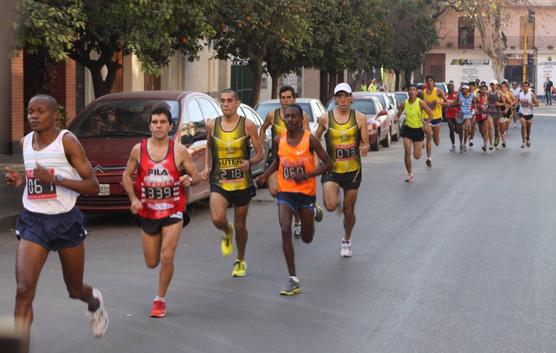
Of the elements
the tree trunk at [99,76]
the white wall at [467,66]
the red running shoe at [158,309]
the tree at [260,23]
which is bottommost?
the red running shoe at [158,309]

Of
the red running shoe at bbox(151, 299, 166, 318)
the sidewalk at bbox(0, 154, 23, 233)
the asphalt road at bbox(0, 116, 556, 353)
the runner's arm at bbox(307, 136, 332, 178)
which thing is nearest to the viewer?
the asphalt road at bbox(0, 116, 556, 353)

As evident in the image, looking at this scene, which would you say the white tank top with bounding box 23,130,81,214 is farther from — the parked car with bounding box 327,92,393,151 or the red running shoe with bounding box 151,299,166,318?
the parked car with bounding box 327,92,393,151

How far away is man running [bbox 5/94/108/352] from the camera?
553 centimetres

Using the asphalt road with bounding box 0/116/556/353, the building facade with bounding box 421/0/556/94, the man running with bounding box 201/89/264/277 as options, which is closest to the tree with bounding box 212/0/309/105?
the asphalt road with bounding box 0/116/556/353

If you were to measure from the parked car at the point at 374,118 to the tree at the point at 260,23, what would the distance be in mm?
2354

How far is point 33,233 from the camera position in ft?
18.2

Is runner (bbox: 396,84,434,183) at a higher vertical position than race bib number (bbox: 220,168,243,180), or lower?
higher

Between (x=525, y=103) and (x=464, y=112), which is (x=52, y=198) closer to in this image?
(x=464, y=112)

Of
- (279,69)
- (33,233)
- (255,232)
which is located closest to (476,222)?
(255,232)

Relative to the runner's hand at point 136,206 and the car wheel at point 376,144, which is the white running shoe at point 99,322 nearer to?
the runner's hand at point 136,206

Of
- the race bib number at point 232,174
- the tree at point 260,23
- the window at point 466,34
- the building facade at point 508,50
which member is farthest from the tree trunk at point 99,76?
the window at point 466,34

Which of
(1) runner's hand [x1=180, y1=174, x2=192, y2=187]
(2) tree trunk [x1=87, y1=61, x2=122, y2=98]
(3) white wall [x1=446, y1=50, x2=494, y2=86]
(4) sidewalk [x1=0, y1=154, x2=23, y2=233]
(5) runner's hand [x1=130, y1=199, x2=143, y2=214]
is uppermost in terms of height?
(3) white wall [x1=446, y1=50, x2=494, y2=86]

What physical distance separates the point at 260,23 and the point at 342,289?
18128mm

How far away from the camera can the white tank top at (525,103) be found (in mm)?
26703
